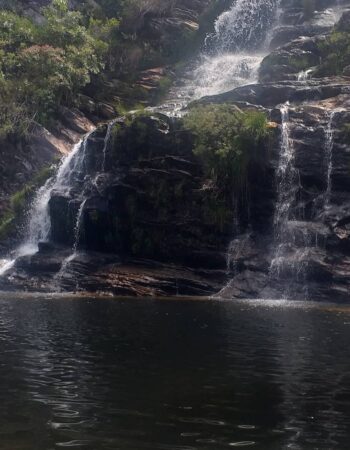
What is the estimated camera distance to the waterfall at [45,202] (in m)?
40.7

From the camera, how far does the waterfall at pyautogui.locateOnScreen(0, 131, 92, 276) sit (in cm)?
4072

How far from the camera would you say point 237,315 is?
82.3 ft

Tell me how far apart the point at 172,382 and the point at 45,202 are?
2983 centimetres

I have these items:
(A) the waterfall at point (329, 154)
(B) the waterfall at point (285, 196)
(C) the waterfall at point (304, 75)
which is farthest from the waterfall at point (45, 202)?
(A) the waterfall at point (329, 154)

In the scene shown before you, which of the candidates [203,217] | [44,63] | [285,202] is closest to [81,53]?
[44,63]

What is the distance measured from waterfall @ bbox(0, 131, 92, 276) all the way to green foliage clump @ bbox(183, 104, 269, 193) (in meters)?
8.43

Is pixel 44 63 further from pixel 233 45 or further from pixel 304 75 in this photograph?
pixel 304 75

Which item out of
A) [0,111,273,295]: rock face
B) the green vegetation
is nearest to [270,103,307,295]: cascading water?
[0,111,273,295]: rock face

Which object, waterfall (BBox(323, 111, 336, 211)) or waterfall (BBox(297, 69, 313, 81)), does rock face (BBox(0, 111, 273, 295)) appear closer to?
waterfall (BBox(323, 111, 336, 211))

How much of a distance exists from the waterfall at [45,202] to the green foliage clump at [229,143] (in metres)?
8.43

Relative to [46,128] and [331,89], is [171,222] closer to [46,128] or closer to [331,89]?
[331,89]

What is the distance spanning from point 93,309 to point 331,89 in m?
22.2

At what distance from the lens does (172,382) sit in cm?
1346

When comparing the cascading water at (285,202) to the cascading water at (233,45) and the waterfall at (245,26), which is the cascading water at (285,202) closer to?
the cascading water at (233,45)
